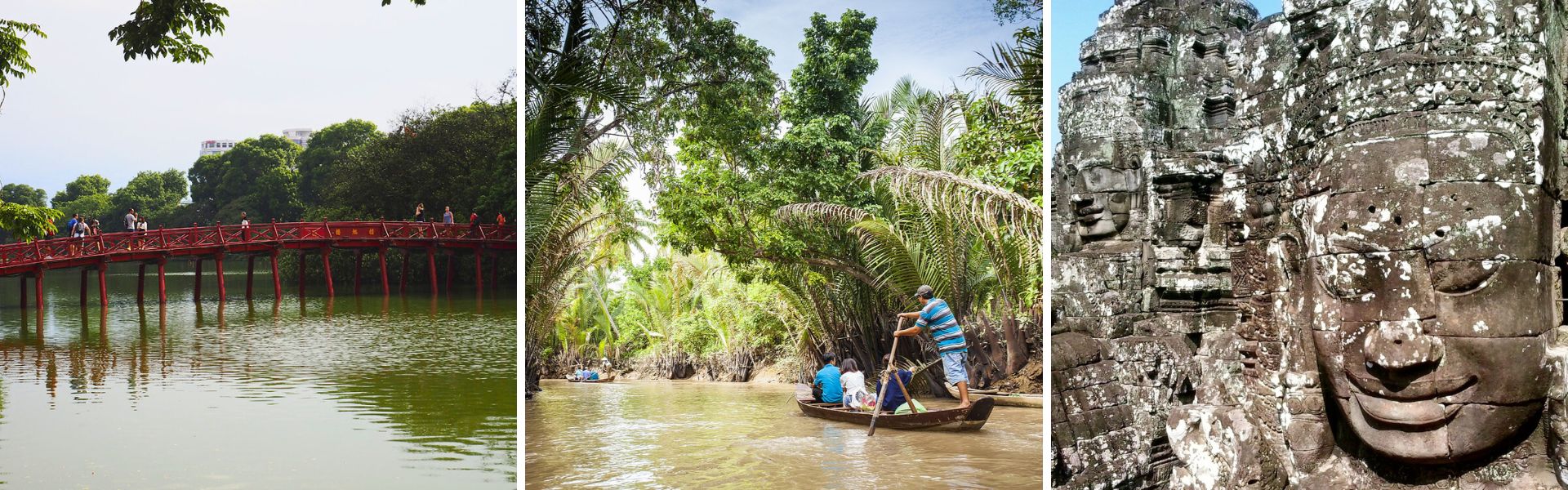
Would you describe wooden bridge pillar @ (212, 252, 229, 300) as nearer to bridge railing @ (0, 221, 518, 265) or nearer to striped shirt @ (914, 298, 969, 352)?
bridge railing @ (0, 221, 518, 265)

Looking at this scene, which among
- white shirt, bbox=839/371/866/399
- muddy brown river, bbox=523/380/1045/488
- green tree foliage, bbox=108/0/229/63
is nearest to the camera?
muddy brown river, bbox=523/380/1045/488

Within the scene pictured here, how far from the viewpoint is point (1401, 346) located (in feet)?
7.66

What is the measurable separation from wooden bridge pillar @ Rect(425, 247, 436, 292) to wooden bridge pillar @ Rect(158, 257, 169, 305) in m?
3.42

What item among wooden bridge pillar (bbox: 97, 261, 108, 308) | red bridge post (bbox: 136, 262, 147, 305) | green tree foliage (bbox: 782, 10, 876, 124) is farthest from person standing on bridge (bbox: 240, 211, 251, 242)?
green tree foliage (bbox: 782, 10, 876, 124)

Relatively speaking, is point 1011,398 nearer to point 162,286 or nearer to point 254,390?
point 254,390

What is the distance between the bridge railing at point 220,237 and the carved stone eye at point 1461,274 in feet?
28.2

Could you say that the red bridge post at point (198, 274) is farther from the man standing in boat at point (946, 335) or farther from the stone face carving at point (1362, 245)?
the stone face carving at point (1362, 245)

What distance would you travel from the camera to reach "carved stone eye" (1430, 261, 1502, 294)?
7.49 ft

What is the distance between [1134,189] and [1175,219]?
0.36m

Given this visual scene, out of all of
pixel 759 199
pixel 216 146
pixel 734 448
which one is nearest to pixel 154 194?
pixel 216 146

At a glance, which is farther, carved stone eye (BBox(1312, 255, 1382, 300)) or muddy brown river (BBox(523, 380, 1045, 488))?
muddy brown river (BBox(523, 380, 1045, 488))

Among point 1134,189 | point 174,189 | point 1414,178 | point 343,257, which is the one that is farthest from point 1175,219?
point 174,189

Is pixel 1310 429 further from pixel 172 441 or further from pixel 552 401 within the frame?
pixel 172 441

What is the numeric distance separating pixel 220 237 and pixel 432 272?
3378 mm
